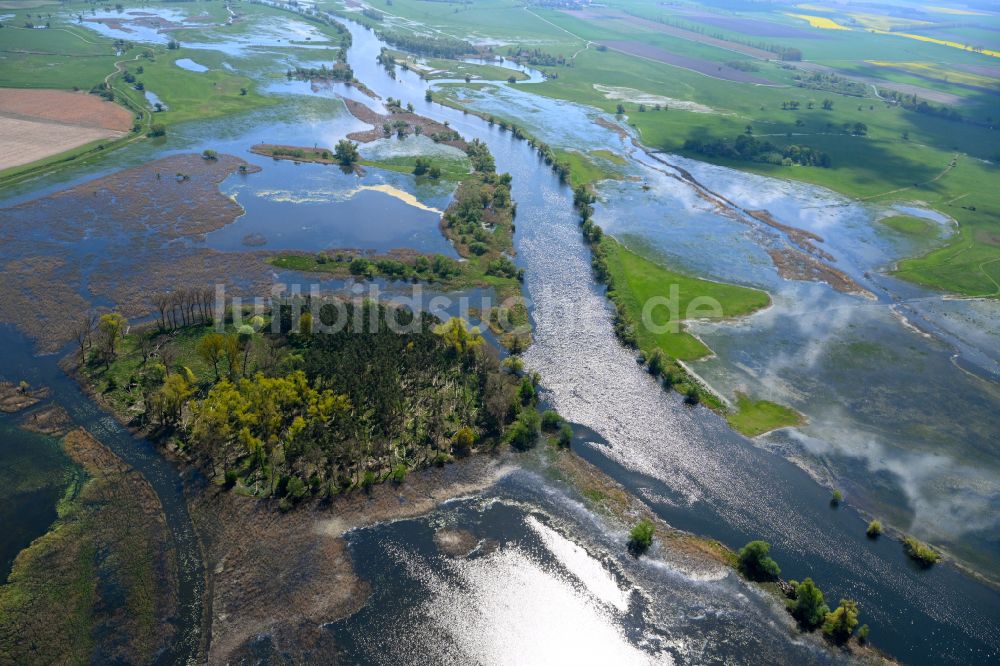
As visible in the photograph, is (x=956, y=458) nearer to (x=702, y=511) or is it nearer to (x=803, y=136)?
(x=702, y=511)

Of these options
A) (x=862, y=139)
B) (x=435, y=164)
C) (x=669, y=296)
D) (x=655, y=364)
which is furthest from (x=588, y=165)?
(x=862, y=139)

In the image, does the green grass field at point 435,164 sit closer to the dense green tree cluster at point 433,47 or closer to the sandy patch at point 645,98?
the sandy patch at point 645,98

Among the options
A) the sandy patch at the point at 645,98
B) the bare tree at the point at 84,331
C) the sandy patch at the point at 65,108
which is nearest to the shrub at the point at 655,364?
the bare tree at the point at 84,331

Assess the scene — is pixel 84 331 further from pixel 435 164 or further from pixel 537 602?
pixel 435 164

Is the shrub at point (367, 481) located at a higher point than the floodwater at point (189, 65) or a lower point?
lower

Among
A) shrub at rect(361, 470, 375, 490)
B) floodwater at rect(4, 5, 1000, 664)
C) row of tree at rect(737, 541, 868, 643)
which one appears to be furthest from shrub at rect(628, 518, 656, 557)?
shrub at rect(361, 470, 375, 490)

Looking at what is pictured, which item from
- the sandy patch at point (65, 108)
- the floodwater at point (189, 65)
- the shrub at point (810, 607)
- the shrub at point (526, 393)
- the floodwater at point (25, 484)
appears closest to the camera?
the shrub at point (810, 607)
